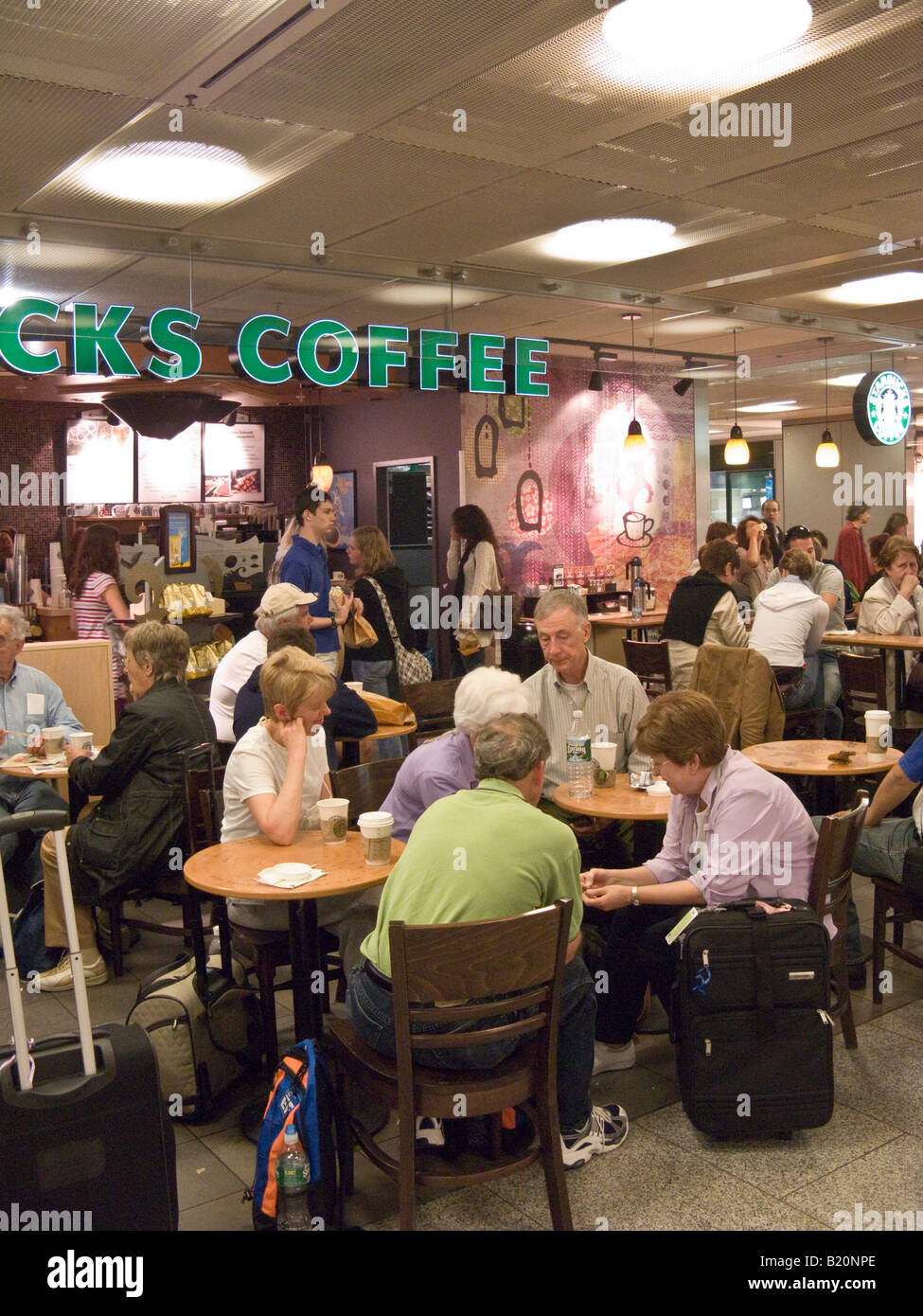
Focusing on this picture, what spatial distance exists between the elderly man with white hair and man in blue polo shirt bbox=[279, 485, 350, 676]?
9.63 ft

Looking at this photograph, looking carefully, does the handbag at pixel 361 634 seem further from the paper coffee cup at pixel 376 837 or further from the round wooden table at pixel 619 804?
the paper coffee cup at pixel 376 837

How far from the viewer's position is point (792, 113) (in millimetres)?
5020

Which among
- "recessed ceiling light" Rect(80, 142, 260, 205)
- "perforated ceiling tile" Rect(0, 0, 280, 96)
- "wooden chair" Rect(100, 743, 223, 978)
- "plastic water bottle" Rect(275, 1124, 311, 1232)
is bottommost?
"plastic water bottle" Rect(275, 1124, 311, 1232)

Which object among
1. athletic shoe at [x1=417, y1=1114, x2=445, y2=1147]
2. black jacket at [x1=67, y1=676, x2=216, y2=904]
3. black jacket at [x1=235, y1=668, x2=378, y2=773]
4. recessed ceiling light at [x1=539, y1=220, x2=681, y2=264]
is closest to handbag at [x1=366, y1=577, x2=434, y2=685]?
black jacket at [x1=235, y1=668, x2=378, y2=773]

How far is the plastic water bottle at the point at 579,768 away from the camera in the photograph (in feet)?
12.8

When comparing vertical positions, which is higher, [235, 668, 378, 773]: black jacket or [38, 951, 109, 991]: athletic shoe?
[235, 668, 378, 773]: black jacket

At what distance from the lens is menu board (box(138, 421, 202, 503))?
11.6m

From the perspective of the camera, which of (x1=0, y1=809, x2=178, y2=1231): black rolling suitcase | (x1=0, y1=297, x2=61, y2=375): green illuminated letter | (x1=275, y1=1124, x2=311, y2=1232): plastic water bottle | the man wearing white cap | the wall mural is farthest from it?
the wall mural

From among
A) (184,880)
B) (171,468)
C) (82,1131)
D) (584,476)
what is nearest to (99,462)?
(171,468)

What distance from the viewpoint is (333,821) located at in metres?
3.44

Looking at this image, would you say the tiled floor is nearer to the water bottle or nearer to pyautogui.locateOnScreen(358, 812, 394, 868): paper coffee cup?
pyautogui.locateOnScreen(358, 812, 394, 868): paper coffee cup

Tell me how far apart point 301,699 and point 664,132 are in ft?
10.9

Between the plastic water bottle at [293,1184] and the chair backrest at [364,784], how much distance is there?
1.26 meters

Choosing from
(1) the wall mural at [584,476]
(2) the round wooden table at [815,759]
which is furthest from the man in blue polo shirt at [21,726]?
(1) the wall mural at [584,476]
